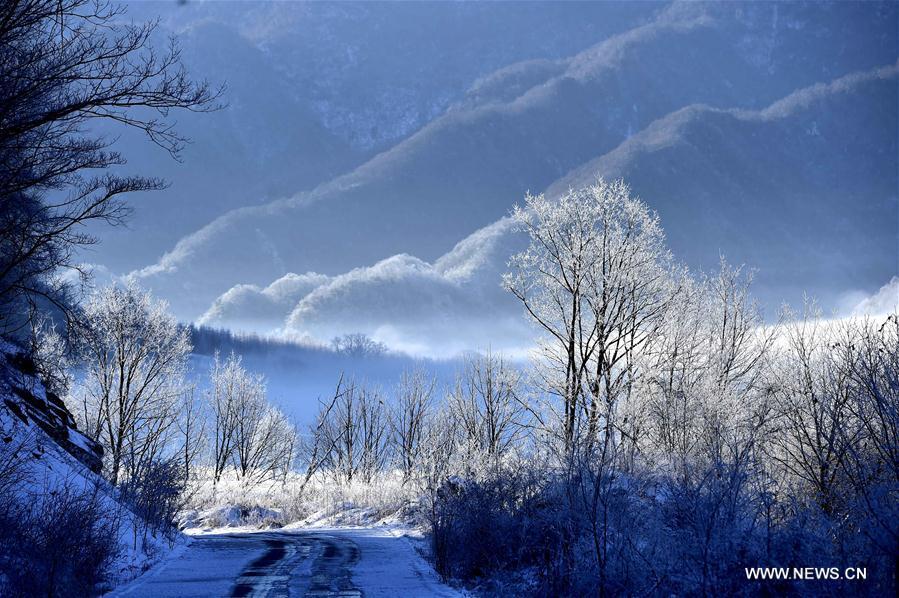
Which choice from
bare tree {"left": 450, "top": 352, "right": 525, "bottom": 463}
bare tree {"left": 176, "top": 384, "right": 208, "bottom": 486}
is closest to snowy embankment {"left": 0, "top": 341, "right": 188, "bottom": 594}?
bare tree {"left": 450, "top": 352, "right": 525, "bottom": 463}

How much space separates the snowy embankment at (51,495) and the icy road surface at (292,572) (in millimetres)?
646

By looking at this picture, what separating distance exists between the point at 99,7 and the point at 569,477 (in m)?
11.6

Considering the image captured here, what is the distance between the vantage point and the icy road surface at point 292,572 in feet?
42.4

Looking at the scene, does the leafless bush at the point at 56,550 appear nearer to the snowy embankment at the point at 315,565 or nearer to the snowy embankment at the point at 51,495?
the snowy embankment at the point at 51,495

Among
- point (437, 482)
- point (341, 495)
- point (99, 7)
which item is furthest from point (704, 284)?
point (99, 7)

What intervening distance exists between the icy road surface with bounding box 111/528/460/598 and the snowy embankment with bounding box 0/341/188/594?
2.12 ft

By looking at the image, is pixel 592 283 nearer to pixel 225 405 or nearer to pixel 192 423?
pixel 192 423

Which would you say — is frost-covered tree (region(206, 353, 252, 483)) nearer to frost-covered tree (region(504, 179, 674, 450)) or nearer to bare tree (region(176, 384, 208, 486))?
bare tree (region(176, 384, 208, 486))

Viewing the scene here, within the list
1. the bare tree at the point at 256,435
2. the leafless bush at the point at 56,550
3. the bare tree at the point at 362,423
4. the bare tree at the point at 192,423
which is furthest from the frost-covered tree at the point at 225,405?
the leafless bush at the point at 56,550

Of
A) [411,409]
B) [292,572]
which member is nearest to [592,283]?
[292,572]

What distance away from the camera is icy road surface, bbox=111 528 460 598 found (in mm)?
12922

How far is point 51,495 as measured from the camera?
13.5m

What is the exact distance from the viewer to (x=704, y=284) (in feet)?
147

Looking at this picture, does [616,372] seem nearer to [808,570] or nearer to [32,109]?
[808,570]
